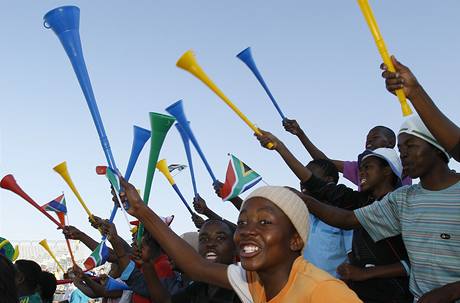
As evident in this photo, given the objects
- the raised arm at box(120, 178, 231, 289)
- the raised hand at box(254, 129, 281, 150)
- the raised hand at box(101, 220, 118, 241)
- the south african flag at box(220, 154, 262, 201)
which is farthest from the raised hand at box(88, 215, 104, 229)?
the raised arm at box(120, 178, 231, 289)

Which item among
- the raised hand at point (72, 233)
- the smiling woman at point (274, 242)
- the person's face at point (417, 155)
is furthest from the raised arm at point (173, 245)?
the raised hand at point (72, 233)

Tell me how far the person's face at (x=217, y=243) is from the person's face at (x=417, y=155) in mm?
1620

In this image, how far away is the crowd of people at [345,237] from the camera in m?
2.53

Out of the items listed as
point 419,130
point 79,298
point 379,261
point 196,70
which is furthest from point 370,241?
point 79,298

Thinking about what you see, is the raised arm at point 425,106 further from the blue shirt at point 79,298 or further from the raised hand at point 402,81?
the blue shirt at point 79,298

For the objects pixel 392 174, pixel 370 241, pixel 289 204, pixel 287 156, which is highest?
pixel 289 204

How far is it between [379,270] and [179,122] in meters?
3.07

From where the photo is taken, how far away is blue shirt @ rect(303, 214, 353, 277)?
419 cm

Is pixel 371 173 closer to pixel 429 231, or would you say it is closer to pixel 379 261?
pixel 379 261

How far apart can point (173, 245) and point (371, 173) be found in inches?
69.3

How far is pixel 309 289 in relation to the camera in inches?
88.7

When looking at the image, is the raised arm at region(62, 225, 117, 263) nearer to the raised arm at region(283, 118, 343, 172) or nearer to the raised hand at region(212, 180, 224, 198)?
the raised hand at region(212, 180, 224, 198)

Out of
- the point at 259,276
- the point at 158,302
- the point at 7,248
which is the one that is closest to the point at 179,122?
the point at 158,302

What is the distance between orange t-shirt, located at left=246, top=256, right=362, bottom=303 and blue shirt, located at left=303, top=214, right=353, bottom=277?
1559 millimetres
